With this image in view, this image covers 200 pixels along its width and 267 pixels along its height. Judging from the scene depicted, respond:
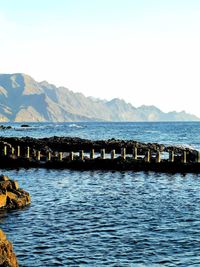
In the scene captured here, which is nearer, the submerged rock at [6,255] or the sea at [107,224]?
the submerged rock at [6,255]

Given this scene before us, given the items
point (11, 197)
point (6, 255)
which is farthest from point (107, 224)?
point (6, 255)

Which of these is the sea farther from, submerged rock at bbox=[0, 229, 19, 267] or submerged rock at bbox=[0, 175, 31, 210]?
submerged rock at bbox=[0, 229, 19, 267]

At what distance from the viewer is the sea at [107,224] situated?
857 inches

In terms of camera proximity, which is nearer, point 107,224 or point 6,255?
point 6,255

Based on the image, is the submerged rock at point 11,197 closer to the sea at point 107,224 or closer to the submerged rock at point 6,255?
the sea at point 107,224

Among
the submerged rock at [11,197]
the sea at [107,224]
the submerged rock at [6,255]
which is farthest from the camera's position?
the submerged rock at [11,197]

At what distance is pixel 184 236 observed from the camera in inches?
979

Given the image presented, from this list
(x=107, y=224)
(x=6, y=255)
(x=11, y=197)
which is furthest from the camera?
(x=11, y=197)

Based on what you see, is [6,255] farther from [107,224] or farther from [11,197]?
[11,197]

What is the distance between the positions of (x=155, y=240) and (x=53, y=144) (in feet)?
202

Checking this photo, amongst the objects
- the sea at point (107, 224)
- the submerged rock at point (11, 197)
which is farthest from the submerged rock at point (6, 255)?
the submerged rock at point (11, 197)

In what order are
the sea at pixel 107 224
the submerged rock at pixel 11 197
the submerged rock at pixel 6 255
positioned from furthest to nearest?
the submerged rock at pixel 11 197
the sea at pixel 107 224
the submerged rock at pixel 6 255

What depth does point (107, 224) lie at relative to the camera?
27.6 meters

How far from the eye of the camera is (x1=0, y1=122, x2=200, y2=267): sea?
21766 mm
